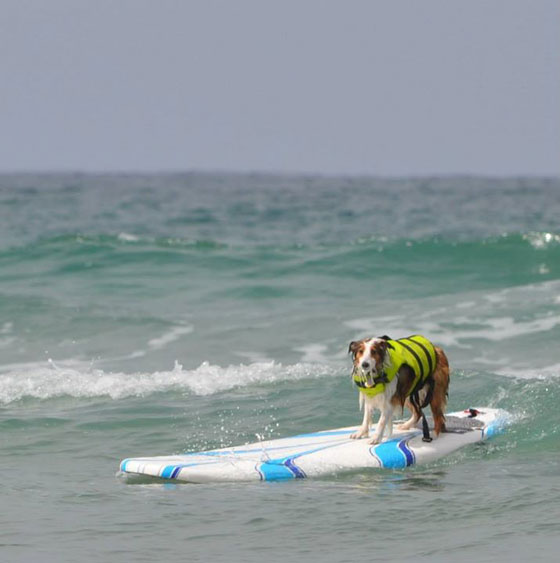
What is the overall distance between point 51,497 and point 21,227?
92.8ft

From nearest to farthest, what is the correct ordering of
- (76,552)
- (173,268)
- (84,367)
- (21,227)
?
(76,552) → (84,367) → (173,268) → (21,227)

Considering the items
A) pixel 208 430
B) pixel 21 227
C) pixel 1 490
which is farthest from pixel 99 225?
pixel 1 490

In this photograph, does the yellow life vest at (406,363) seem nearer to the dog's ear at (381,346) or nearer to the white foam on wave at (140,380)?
the dog's ear at (381,346)

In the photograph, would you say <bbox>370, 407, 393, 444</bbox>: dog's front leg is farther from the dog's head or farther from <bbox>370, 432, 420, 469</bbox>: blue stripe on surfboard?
the dog's head

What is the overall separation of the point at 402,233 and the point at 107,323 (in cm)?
1628

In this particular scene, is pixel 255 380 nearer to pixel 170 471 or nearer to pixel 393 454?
pixel 393 454

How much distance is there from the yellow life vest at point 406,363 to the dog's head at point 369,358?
0.14 feet

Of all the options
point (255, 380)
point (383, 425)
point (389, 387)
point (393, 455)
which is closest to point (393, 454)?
point (393, 455)

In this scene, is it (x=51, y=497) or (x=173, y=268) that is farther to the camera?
(x=173, y=268)

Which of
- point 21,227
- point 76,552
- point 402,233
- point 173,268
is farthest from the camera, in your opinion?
point 21,227

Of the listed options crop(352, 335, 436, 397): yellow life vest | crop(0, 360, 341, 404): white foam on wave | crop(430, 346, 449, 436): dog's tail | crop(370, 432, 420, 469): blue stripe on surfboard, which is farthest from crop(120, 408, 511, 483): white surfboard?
crop(0, 360, 341, 404): white foam on wave

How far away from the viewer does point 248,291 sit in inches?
856

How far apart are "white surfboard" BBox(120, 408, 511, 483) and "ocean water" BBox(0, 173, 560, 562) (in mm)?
133

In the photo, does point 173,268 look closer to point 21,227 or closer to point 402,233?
point 402,233
